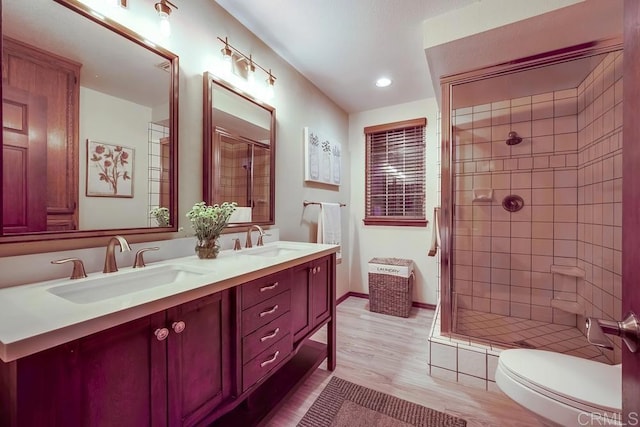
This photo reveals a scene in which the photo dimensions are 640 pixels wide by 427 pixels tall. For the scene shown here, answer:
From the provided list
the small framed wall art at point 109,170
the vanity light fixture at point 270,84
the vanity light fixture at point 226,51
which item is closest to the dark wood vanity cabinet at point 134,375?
the small framed wall art at point 109,170

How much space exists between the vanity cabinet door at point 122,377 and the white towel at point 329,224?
1831 millimetres

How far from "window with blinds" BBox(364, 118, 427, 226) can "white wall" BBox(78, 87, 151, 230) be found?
99.7 inches

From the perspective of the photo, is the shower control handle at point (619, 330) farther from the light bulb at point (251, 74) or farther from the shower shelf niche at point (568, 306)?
the shower shelf niche at point (568, 306)

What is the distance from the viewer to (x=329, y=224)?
8.82 ft

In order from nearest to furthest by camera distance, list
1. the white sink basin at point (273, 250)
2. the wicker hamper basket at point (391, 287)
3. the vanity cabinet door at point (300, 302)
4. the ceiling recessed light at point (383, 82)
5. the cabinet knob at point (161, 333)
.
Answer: the cabinet knob at point (161, 333), the vanity cabinet door at point (300, 302), the white sink basin at point (273, 250), the ceiling recessed light at point (383, 82), the wicker hamper basket at point (391, 287)

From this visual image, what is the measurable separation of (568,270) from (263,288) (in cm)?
254

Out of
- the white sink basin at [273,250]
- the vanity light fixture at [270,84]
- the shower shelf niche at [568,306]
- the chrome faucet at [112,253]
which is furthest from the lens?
the shower shelf niche at [568,306]

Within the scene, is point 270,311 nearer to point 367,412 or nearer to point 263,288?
point 263,288

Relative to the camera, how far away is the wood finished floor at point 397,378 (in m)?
1.46

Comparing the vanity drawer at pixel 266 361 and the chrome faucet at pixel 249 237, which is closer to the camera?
the vanity drawer at pixel 266 361

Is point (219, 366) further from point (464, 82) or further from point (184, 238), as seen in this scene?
point (464, 82)

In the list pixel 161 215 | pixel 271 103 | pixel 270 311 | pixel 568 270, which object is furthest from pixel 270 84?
pixel 568 270

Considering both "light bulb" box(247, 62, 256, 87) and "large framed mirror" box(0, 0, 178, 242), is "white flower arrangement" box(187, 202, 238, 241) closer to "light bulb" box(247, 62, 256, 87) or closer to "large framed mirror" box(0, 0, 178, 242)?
"large framed mirror" box(0, 0, 178, 242)

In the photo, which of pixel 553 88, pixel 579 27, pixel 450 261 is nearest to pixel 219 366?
pixel 450 261
